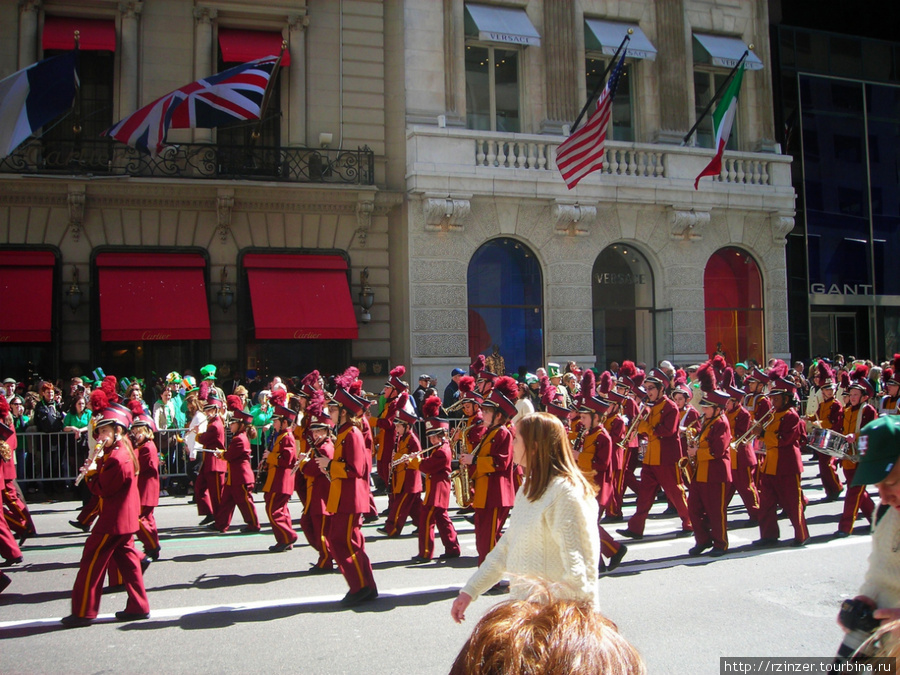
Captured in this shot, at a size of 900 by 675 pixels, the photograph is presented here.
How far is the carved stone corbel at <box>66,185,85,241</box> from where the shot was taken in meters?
17.1

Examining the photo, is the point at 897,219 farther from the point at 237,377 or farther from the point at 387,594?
the point at 387,594

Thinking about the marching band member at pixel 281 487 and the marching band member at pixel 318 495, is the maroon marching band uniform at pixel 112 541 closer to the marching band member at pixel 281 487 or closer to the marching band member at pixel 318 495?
the marching band member at pixel 318 495

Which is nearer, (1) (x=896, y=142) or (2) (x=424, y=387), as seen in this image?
(2) (x=424, y=387)

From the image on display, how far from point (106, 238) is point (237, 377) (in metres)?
3.91

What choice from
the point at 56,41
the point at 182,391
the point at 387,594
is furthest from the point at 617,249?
the point at 387,594

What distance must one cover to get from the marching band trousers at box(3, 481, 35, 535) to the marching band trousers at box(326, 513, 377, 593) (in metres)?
4.72

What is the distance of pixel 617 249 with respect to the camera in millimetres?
21250

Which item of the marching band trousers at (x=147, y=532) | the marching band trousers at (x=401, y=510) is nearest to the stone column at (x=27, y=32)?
the marching band trousers at (x=147, y=532)

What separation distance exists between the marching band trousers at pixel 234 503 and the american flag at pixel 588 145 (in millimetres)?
10403

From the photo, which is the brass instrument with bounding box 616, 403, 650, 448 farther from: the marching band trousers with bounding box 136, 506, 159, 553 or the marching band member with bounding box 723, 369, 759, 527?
the marching band trousers with bounding box 136, 506, 159, 553

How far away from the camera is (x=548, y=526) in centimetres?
431

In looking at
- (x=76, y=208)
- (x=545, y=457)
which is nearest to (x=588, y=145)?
(x=76, y=208)

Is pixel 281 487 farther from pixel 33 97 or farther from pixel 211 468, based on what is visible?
pixel 33 97

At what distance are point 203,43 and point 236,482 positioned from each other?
38.3 ft
